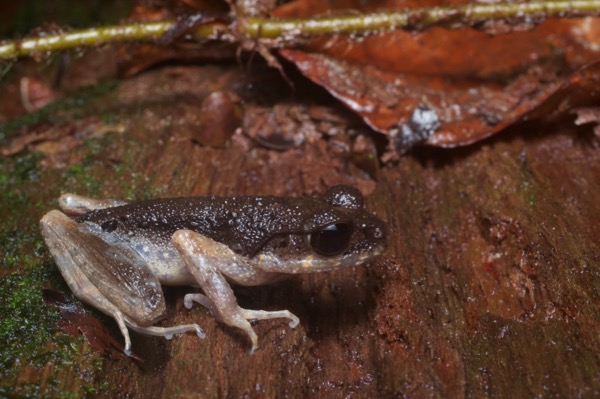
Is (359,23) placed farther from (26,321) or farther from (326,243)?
(26,321)

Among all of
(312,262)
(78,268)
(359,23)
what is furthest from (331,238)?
(359,23)

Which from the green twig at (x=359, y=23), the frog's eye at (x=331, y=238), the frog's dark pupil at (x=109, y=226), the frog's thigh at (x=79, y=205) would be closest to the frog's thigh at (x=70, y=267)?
the frog's dark pupil at (x=109, y=226)

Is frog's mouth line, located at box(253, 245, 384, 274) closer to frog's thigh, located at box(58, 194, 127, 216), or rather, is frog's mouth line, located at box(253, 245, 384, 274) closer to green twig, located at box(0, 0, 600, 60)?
frog's thigh, located at box(58, 194, 127, 216)

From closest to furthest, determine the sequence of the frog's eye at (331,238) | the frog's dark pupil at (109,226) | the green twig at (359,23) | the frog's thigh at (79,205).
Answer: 1. the frog's eye at (331,238)
2. the frog's dark pupil at (109,226)
3. the frog's thigh at (79,205)
4. the green twig at (359,23)

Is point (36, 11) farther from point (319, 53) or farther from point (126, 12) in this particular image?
point (319, 53)

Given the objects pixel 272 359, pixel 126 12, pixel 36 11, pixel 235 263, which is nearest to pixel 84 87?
pixel 126 12

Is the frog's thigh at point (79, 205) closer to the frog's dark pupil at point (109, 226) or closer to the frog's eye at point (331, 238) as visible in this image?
the frog's dark pupil at point (109, 226)

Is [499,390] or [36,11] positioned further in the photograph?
[36,11]
